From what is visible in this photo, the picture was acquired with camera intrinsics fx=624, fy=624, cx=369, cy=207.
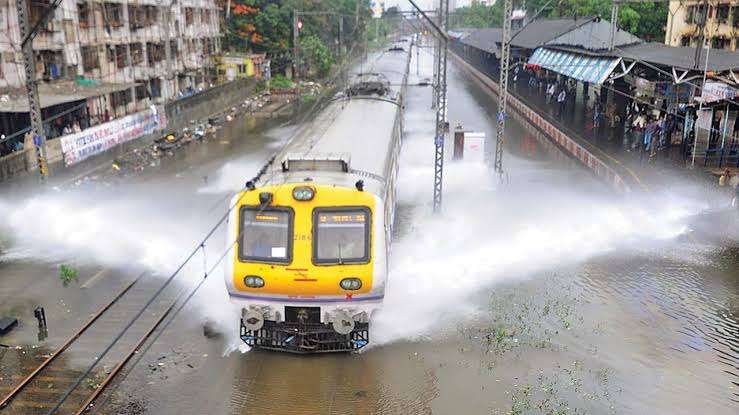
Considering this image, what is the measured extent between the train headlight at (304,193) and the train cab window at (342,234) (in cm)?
28

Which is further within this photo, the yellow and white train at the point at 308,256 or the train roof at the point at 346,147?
the train roof at the point at 346,147

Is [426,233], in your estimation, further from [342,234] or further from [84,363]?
[84,363]

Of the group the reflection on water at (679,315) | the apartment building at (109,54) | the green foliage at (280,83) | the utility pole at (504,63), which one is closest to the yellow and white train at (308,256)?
the reflection on water at (679,315)

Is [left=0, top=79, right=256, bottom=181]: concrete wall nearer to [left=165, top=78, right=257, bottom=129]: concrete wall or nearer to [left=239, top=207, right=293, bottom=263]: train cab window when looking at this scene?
[left=165, top=78, right=257, bottom=129]: concrete wall

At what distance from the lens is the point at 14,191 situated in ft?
64.8

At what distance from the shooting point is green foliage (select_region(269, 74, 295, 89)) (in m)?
49.5

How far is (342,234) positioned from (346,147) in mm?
3739

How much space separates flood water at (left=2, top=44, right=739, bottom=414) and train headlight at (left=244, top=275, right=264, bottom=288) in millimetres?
1670

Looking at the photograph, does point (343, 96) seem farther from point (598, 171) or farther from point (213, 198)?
point (598, 171)

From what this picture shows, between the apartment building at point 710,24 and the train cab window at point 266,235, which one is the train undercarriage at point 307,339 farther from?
the apartment building at point 710,24

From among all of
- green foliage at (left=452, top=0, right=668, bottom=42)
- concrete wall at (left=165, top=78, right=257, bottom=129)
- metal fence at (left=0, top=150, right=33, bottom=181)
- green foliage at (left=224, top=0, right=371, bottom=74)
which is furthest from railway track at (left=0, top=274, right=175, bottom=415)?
green foliage at (left=224, top=0, right=371, bottom=74)

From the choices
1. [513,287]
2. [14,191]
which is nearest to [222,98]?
[14,191]

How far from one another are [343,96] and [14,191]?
38.0ft

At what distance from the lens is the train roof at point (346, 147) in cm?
1113
